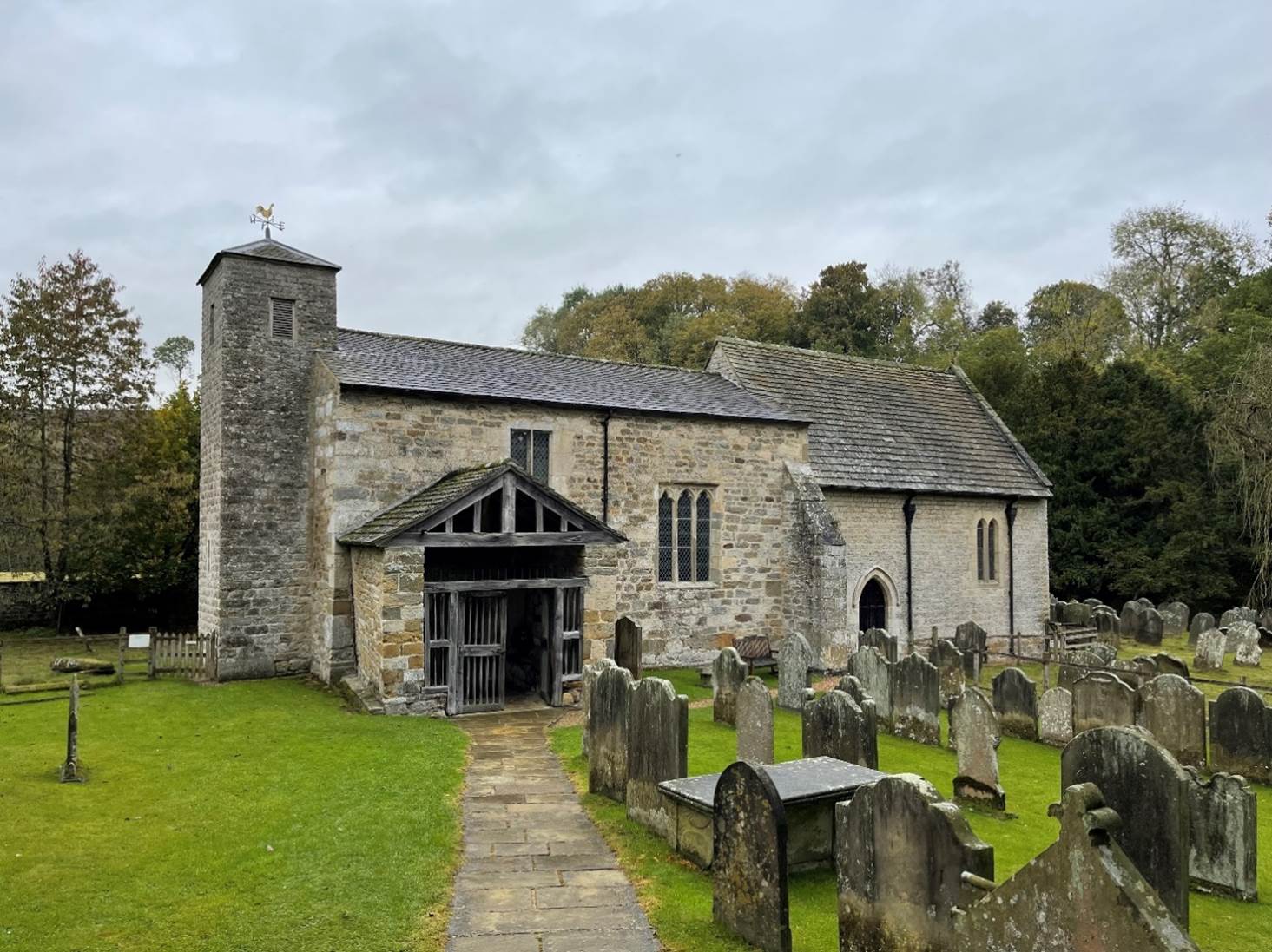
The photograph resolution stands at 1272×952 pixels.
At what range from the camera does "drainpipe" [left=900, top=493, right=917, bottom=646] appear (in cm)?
2091

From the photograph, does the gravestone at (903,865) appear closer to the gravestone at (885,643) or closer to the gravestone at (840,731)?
the gravestone at (840,731)

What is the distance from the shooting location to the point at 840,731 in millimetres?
8828

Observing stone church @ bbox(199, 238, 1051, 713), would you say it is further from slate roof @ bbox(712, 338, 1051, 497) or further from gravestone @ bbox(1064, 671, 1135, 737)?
gravestone @ bbox(1064, 671, 1135, 737)

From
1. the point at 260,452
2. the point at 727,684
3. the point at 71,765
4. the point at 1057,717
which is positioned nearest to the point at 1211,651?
the point at 1057,717

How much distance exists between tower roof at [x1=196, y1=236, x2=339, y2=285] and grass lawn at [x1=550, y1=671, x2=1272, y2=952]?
35.3 ft

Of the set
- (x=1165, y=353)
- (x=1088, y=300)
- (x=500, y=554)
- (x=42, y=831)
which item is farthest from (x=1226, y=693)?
(x=1088, y=300)

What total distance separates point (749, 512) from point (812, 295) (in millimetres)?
27950

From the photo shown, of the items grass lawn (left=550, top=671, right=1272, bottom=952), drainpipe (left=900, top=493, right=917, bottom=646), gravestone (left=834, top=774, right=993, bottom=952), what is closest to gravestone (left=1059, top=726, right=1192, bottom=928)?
gravestone (left=834, top=774, right=993, bottom=952)

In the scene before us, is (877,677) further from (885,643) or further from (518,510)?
(518,510)

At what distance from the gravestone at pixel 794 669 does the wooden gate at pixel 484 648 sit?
483 cm

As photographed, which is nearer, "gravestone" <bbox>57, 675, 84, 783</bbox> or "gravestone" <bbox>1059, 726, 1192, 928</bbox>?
"gravestone" <bbox>1059, 726, 1192, 928</bbox>

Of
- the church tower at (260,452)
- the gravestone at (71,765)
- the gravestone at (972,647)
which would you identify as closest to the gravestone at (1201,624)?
the gravestone at (972,647)

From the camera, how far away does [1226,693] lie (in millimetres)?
10383

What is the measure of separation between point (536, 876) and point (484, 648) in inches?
283
